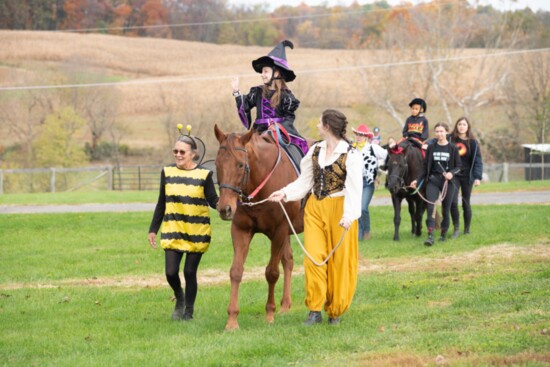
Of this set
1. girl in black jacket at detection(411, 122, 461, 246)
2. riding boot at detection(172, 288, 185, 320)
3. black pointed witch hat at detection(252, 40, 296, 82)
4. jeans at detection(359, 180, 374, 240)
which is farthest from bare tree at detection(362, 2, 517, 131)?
riding boot at detection(172, 288, 185, 320)

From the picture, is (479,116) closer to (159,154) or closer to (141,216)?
(159,154)

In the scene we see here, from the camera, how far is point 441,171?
17078 mm

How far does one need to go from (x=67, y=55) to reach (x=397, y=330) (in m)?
78.9

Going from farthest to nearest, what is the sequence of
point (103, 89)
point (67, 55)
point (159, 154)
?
1. point (67, 55)
2. point (103, 89)
3. point (159, 154)

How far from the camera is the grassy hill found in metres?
56.7

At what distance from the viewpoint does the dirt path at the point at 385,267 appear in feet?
45.5

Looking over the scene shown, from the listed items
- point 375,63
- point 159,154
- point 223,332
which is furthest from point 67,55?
point 223,332

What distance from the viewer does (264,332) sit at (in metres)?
9.04

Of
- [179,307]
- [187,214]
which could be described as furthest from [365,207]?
[187,214]

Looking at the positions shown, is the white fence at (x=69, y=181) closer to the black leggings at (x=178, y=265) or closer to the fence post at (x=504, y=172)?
the fence post at (x=504, y=172)

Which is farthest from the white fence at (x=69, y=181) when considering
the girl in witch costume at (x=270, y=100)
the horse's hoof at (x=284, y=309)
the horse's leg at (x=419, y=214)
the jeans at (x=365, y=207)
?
the horse's hoof at (x=284, y=309)

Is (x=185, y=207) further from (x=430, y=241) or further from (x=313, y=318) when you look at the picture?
(x=430, y=241)

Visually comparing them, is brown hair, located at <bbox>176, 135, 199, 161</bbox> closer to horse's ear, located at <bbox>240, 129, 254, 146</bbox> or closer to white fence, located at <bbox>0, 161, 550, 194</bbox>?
horse's ear, located at <bbox>240, 129, 254, 146</bbox>

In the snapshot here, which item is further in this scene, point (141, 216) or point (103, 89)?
point (103, 89)
